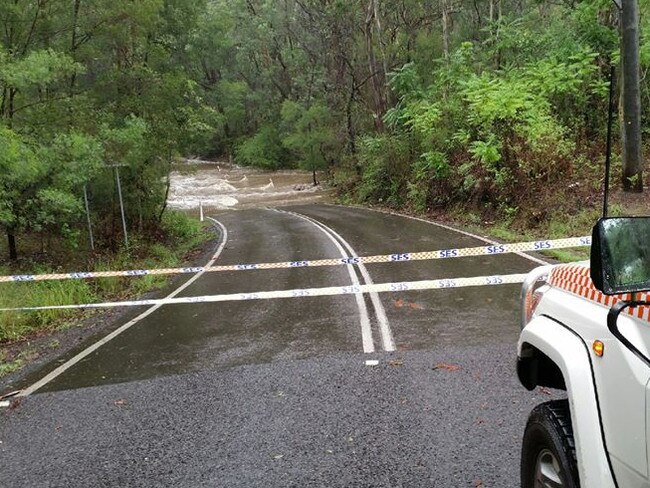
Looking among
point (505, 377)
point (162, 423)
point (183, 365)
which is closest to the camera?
point (162, 423)

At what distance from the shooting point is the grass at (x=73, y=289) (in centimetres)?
889

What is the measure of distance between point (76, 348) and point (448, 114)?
16011mm

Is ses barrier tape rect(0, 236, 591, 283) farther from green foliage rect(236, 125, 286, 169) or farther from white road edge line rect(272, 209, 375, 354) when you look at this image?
green foliage rect(236, 125, 286, 169)

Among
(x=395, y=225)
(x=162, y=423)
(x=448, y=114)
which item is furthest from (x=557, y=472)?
(x=448, y=114)

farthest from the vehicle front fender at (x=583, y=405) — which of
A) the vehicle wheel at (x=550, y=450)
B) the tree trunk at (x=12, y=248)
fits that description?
the tree trunk at (x=12, y=248)

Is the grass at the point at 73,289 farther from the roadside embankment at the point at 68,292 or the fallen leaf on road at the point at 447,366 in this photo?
the fallen leaf on road at the point at 447,366

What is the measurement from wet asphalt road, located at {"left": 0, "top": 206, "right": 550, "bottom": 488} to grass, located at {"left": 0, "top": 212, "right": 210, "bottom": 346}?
1758 millimetres

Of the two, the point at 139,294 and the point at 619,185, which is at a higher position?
the point at 619,185

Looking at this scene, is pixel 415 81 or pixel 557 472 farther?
pixel 415 81

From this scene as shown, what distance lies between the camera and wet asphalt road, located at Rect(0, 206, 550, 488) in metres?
4.06

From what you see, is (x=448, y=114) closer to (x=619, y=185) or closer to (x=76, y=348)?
(x=619, y=185)

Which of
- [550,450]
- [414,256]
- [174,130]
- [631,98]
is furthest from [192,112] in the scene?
[550,450]

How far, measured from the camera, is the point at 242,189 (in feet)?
169

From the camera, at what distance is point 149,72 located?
17.6m
